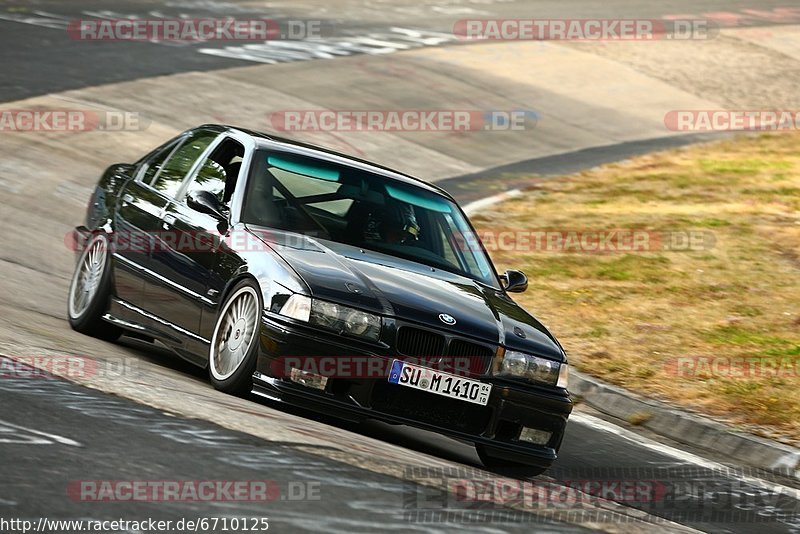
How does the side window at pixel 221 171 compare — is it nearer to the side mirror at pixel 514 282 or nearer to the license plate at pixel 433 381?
the side mirror at pixel 514 282

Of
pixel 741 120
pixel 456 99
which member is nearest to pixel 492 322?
pixel 456 99

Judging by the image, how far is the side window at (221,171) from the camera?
8523 mm

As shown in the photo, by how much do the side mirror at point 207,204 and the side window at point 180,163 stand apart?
743mm

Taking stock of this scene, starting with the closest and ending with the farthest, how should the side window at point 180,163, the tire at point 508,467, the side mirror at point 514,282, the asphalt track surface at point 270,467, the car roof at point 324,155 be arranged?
the asphalt track surface at point 270,467 → the tire at point 508,467 → the car roof at point 324,155 → the side mirror at point 514,282 → the side window at point 180,163

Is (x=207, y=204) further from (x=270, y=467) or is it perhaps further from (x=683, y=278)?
(x=683, y=278)

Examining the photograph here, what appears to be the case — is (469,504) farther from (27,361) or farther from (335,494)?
(27,361)

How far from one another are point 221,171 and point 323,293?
1.96 m

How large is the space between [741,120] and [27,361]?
21674 mm

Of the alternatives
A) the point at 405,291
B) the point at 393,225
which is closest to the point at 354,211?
the point at 393,225

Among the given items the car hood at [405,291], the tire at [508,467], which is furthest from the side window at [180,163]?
the tire at [508,467]

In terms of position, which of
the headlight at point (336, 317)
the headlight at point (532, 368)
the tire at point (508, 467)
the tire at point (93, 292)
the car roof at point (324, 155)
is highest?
the car roof at point (324, 155)

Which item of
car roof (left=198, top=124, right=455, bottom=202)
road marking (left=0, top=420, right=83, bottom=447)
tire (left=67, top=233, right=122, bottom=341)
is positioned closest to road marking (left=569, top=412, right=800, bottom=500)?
car roof (left=198, top=124, right=455, bottom=202)

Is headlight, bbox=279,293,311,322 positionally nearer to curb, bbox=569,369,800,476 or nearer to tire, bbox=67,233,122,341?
tire, bbox=67,233,122,341

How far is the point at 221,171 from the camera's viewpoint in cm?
874
